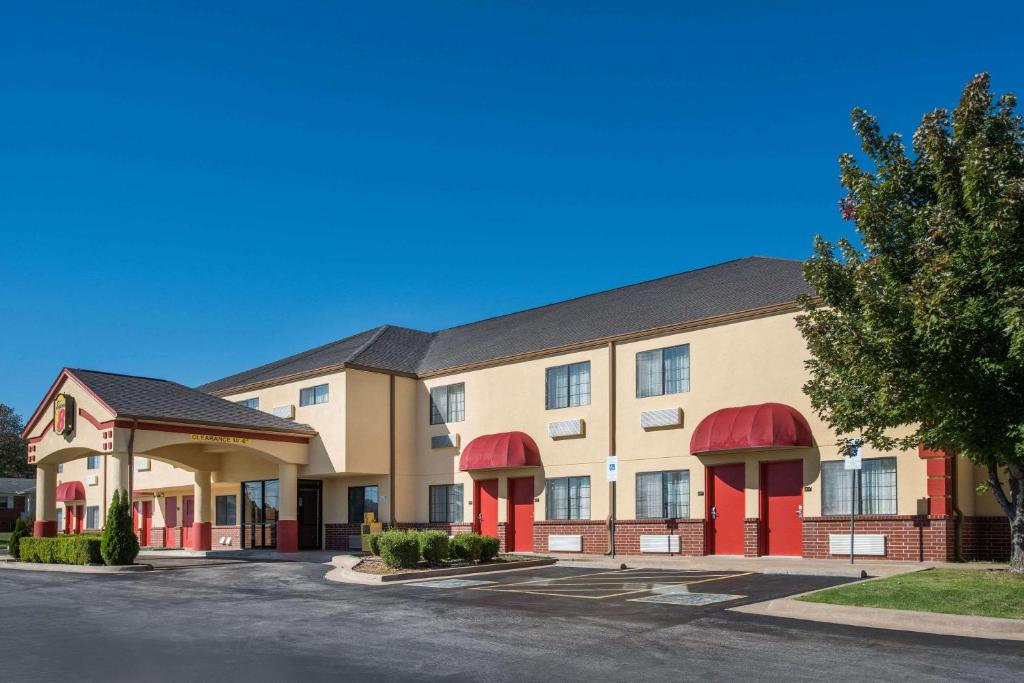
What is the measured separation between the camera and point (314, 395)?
1359 inches

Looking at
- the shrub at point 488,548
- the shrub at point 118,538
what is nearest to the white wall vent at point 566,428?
the shrub at point 488,548

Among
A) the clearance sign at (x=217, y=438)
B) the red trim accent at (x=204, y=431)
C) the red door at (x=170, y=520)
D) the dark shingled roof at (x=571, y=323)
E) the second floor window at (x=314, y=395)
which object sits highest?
the dark shingled roof at (x=571, y=323)

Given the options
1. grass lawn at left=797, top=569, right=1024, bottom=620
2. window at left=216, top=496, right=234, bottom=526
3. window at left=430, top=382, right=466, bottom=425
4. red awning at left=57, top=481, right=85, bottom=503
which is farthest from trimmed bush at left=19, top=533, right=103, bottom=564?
grass lawn at left=797, top=569, right=1024, bottom=620

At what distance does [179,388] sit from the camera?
1340 inches

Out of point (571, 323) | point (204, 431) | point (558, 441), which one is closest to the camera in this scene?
point (558, 441)

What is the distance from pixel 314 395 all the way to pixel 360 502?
412 centimetres

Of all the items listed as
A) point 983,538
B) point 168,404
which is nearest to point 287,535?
point 168,404

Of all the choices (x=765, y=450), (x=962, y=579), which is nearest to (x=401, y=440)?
(x=765, y=450)

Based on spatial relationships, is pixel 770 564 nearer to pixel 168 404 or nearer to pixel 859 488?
pixel 859 488

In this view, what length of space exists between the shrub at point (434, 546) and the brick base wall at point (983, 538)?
11.7 metres

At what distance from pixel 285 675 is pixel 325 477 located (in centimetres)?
2619

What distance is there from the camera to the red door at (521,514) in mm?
31016

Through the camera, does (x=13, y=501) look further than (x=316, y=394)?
Yes

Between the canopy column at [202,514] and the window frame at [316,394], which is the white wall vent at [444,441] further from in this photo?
the canopy column at [202,514]
